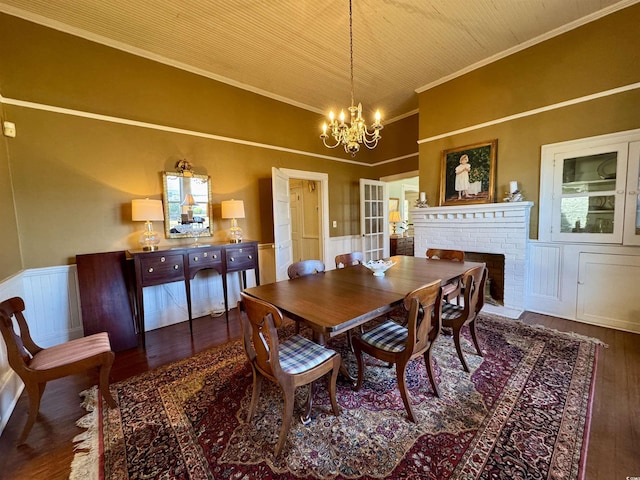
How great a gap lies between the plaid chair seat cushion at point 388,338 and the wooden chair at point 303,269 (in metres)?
0.87

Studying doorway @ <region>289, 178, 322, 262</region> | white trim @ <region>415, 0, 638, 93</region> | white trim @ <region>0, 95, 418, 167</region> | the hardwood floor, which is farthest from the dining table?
doorway @ <region>289, 178, 322, 262</region>

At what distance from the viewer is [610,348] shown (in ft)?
7.89

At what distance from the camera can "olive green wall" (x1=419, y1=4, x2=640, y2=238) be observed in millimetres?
2674

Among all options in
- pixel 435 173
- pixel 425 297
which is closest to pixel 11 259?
pixel 425 297

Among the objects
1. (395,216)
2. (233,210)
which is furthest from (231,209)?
(395,216)

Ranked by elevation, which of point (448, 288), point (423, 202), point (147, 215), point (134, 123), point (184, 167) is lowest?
point (448, 288)

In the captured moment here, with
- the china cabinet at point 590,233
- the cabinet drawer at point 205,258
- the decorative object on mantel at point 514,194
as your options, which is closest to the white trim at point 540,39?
the china cabinet at point 590,233

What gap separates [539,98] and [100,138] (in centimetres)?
507

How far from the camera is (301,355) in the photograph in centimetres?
162

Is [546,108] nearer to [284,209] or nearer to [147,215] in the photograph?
[284,209]

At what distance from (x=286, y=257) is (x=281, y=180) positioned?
1197 mm

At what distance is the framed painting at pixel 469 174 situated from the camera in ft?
11.7

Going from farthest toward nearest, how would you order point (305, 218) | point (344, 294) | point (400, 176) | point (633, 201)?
1. point (305, 218)
2. point (400, 176)
3. point (633, 201)
4. point (344, 294)

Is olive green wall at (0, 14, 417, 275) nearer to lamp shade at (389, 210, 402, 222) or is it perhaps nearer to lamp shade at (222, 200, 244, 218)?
lamp shade at (222, 200, 244, 218)
